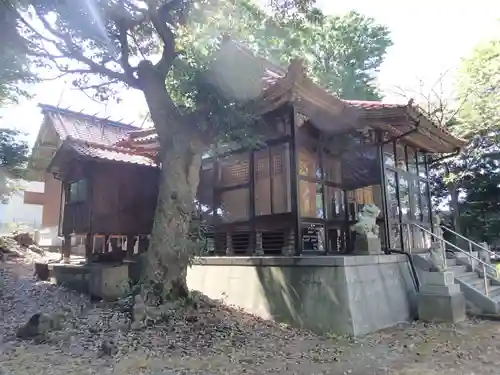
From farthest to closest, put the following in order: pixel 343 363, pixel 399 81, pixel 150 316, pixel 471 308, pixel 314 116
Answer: pixel 399 81 < pixel 314 116 < pixel 471 308 < pixel 150 316 < pixel 343 363

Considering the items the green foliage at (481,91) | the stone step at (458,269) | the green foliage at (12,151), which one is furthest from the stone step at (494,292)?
the green foliage at (12,151)

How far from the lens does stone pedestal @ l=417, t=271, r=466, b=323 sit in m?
6.39

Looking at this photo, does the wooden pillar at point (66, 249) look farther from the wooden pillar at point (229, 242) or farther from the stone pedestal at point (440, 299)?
the stone pedestal at point (440, 299)

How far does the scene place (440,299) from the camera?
21.3ft

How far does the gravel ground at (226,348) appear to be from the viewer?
4.22 metres

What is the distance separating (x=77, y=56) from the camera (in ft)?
21.3

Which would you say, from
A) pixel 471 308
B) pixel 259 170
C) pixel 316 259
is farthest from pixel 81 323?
pixel 471 308

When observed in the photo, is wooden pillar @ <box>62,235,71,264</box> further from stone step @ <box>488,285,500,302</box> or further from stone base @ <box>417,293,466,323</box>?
stone step @ <box>488,285,500,302</box>

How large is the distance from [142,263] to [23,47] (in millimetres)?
3863

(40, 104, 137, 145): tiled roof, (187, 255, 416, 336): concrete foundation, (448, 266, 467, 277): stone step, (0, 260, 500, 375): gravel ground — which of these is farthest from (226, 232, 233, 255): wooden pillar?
(40, 104, 137, 145): tiled roof

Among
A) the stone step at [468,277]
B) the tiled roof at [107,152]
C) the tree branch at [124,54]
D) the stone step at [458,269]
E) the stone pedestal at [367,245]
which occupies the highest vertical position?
the tree branch at [124,54]

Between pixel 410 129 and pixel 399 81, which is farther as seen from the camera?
pixel 399 81

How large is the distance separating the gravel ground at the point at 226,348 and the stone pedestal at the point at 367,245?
1318mm

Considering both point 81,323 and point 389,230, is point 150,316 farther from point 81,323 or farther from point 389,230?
point 389,230
